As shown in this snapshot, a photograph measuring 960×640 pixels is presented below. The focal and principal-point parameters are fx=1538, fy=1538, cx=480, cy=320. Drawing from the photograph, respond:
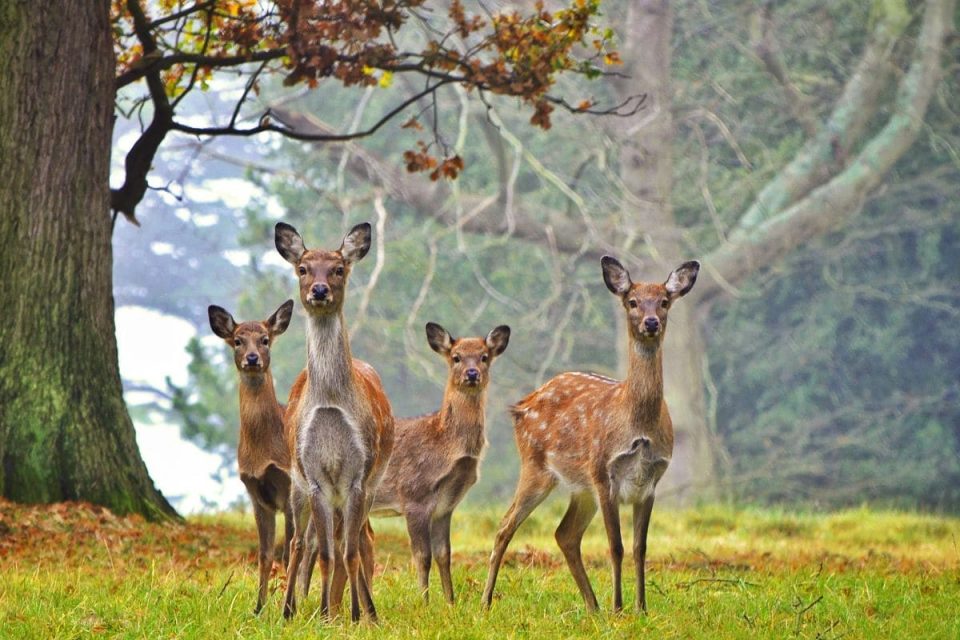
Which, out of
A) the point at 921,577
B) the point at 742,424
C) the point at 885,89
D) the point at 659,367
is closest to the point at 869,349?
the point at 742,424

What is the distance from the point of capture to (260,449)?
8242 millimetres

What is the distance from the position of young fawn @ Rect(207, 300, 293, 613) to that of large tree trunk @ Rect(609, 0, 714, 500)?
14921 mm

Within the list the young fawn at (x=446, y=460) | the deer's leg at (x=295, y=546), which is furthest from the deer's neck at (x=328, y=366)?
the young fawn at (x=446, y=460)

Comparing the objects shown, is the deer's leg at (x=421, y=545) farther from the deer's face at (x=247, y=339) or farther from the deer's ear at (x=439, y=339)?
the deer's face at (x=247, y=339)

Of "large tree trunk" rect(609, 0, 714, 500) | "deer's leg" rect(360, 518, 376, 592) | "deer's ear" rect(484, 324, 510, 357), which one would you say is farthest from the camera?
"large tree trunk" rect(609, 0, 714, 500)

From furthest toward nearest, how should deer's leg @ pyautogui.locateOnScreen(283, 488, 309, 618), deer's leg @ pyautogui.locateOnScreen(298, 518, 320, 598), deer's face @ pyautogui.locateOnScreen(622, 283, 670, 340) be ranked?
deer's face @ pyautogui.locateOnScreen(622, 283, 670, 340)
deer's leg @ pyautogui.locateOnScreen(298, 518, 320, 598)
deer's leg @ pyautogui.locateOnScreen(283, 488, 309, 618)

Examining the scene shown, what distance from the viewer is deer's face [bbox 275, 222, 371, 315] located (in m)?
7.39

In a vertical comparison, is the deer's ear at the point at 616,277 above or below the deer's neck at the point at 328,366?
above

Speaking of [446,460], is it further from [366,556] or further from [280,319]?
[280,319]

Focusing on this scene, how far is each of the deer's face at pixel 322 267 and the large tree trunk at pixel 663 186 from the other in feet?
50.4

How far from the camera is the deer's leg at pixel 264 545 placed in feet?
25.0

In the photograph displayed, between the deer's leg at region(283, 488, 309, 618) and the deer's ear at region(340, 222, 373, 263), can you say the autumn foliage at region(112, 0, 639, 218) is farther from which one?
the deer's leg at region(283, 488, 309, 618)

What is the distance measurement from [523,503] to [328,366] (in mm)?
1920

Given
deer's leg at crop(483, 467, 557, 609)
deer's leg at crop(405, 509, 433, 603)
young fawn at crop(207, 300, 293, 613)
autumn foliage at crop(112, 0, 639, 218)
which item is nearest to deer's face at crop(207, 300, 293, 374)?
young fawn at crop(207, 300, 293, 613)
